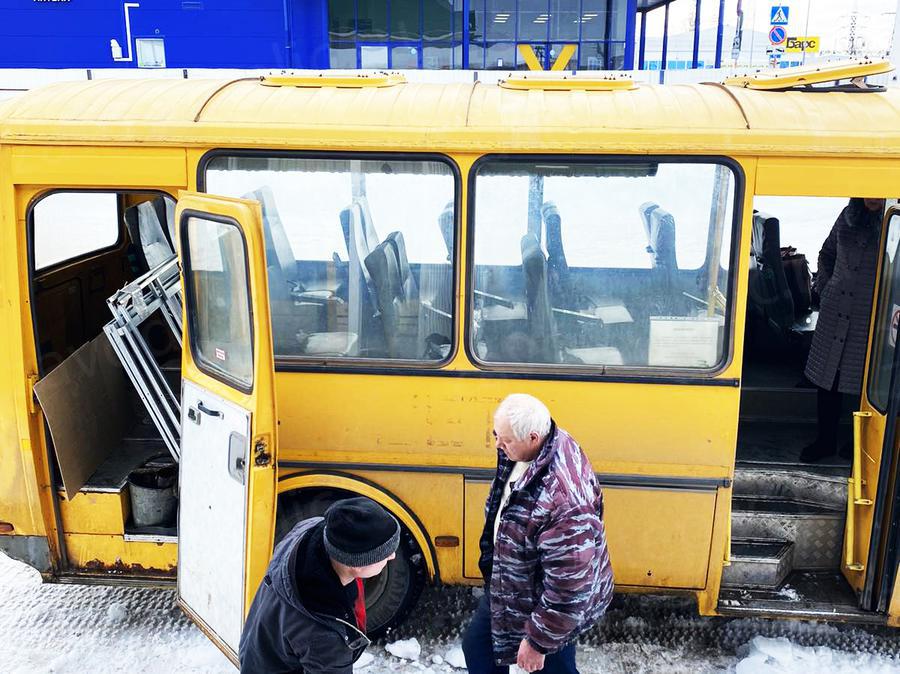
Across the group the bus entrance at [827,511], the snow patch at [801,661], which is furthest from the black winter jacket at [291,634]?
the snow patch at [801,661]

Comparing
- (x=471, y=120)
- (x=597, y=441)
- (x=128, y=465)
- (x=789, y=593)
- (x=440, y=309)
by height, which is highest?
(x=471, y=120)

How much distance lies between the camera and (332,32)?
20.1m

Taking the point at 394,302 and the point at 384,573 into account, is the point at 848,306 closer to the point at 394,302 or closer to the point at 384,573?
the point at 394,302

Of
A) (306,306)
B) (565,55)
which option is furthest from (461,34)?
→ (306,306)

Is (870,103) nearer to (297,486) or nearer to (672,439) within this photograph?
(672,439)

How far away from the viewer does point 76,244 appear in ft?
17.0

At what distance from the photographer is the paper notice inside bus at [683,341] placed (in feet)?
11.9

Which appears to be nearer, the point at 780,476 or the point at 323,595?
the point at 323,595

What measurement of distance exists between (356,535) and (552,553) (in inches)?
→ 28.8

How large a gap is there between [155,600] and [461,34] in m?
17.8

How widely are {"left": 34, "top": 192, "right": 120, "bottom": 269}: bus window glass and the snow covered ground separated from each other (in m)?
1.81

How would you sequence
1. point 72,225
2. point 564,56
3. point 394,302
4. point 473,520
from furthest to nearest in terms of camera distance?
point 564,56 → point 72,225 → point 473,520 → point 394,302

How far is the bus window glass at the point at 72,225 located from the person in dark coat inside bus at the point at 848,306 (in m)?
3.75

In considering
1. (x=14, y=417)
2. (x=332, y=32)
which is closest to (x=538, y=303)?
(x=14, y=417)
